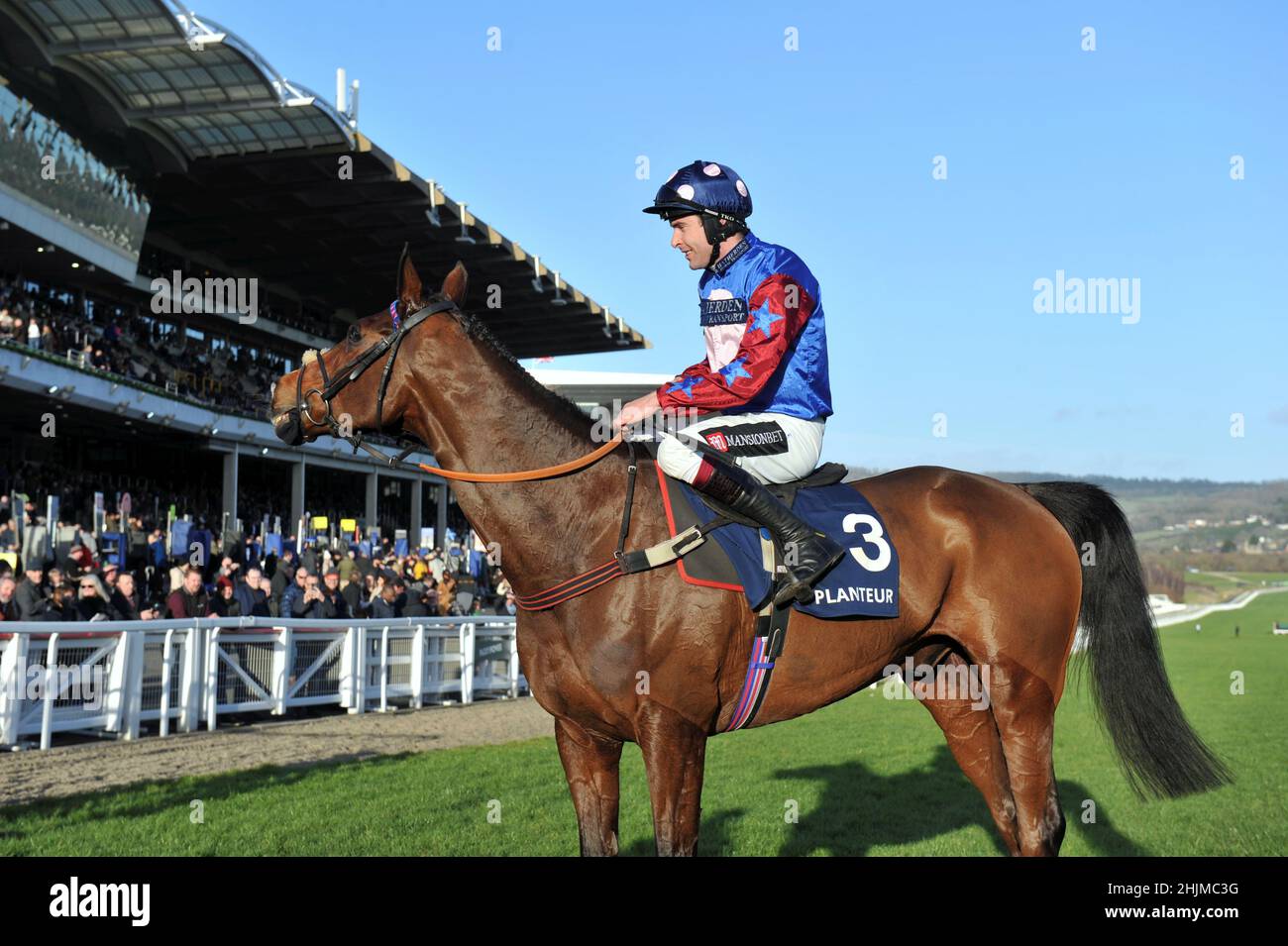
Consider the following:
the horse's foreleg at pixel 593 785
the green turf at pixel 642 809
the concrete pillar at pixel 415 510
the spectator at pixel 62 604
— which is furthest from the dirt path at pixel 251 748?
the concrete pillar at pixel 415 510

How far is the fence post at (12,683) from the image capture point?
24.2 ft

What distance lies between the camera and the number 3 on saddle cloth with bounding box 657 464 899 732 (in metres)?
2.98

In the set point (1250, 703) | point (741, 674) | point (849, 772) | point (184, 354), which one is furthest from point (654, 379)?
point (741, 674)

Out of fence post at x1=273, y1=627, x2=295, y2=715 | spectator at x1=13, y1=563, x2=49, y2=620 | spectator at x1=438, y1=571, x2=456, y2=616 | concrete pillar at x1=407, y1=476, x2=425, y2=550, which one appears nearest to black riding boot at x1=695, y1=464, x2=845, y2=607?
spectator at x1=13, y1=563, x2=49, y2=620

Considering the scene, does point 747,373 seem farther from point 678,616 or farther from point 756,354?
point 678,616

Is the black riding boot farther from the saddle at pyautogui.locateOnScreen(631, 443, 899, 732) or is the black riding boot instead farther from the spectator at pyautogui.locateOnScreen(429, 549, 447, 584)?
the spectator at pyautogui.locateOnScreen(429, 549, 447, 584)

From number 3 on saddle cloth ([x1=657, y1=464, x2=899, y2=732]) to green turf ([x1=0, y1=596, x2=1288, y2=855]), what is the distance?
5.00 ft

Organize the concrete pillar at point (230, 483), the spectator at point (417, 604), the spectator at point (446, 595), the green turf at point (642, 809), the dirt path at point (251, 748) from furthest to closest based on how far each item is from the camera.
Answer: the concrete pillar at point (230, 483) < the spectator at point (446, 595) < the spectator at point (417, 604) < the dirt path at point (251, 748) < the green turf at point (642, 809)

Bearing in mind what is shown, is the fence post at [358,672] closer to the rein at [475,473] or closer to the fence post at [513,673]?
the fence post at [513,673]

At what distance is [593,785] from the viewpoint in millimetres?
3061

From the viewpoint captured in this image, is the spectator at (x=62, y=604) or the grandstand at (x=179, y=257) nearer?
the spectator at (x=62, y=604)

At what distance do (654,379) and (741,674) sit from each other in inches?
913

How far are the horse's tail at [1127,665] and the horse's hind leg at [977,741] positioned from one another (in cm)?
41
